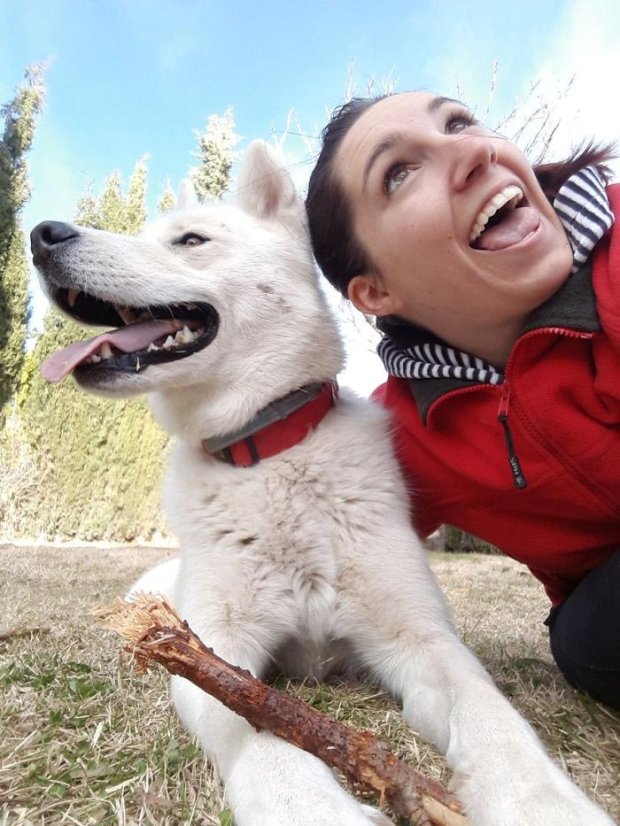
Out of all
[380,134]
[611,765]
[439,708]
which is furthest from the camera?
[380,134]

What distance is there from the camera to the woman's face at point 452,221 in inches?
70.8

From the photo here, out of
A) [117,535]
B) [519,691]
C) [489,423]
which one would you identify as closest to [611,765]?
[519,691]

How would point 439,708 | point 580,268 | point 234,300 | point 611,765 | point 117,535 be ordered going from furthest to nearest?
A: point 117,535 → point 234,300 → point 580,268 → point 439,708 → point 611,765

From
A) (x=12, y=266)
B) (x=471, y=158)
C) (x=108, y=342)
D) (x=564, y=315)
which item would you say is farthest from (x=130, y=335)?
(x=12, y=266)

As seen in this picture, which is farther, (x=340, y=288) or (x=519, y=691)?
(x=340, y=288)

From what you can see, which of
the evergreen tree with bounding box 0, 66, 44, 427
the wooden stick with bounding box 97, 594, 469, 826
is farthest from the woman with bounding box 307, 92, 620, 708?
the evergreen tree with bounding box 0, 66, 44, 427

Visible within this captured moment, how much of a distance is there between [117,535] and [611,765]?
35.5 feet

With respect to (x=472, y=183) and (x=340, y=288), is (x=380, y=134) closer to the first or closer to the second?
(x=472, y=183)

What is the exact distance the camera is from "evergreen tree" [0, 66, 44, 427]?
11320 mm

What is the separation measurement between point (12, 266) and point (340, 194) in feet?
35.8

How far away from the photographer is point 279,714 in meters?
1.24

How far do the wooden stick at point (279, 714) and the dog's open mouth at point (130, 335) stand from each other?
0.92 meters

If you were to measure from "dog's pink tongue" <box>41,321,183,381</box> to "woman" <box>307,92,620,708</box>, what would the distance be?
0.69 m

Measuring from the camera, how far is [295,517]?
185cm
